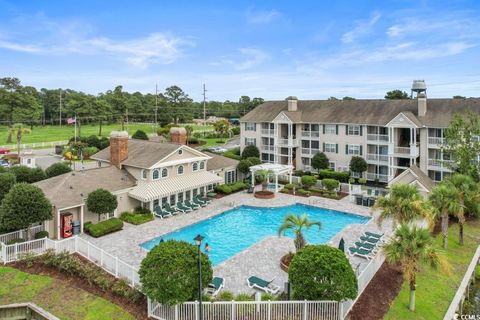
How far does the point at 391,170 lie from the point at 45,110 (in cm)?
12211

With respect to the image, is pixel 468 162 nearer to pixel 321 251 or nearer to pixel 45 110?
pixel 321 251

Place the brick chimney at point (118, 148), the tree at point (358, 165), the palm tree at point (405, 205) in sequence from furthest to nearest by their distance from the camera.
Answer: the tree at point (358, 165), the brick chimney at point (118, 148), the palm tree at point (405, 205)

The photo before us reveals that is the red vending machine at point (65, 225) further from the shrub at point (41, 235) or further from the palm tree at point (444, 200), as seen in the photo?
the palm tree at point (444, 200)

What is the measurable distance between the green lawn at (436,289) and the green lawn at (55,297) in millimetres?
13014

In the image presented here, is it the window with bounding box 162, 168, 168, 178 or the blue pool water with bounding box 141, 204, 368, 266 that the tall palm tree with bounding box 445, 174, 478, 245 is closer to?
the blue pool water with bounding box 141, 204, 368, 266

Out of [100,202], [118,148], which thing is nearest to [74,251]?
[100,202]

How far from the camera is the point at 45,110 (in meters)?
123

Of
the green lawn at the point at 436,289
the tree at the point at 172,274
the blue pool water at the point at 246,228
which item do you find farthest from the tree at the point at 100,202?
the green lawn at the point at 436,289

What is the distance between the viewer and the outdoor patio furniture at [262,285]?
1763 centimetres

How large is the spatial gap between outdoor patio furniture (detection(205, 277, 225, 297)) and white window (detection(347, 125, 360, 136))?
33.1 metres

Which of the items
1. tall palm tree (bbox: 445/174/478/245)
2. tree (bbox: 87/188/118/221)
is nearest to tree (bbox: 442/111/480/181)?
tall palm tree (bbox: 445/174/478/245)

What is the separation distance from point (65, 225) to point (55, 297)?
8.77 m

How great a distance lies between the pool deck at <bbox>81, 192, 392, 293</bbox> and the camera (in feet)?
65.2

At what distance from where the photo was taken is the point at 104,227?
2591cm
